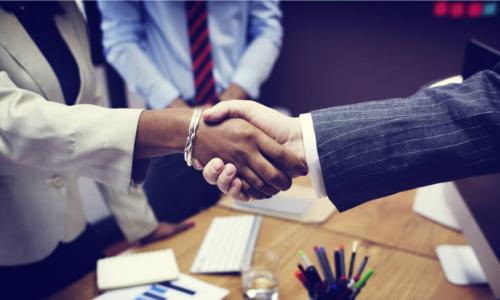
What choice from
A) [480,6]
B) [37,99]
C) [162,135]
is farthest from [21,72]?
[480,6]

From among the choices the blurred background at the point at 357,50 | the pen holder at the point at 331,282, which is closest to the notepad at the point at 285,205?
the pen holder at the point at 331,282

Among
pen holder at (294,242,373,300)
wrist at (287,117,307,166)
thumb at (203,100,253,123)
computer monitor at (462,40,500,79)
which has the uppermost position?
computer monitor at (462,40,500,79)

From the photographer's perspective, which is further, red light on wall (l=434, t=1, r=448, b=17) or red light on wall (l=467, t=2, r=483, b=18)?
red light on wall (l=434, t=1, r=448, b=17)

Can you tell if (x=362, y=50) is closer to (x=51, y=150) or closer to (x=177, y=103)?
(x=177, y=103)

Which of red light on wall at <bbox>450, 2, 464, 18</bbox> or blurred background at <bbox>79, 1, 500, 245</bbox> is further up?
red light on wall at <bbox>450, 2, 464, 18</bbox>

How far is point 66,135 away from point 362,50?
2.26m

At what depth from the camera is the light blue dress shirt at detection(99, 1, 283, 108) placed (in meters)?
1.90

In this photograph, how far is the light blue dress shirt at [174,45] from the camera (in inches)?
74.7

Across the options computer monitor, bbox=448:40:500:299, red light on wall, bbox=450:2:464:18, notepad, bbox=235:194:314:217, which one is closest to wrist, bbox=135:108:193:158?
notepad, bbox=235:194:314:217

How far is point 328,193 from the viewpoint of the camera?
3.08ft

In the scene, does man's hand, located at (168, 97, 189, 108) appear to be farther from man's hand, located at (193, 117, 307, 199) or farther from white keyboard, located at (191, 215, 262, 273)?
man's hand, located at (193, 117, 307, 199)

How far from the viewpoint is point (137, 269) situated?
106cm

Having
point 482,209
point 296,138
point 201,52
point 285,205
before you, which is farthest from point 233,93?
point 482,209

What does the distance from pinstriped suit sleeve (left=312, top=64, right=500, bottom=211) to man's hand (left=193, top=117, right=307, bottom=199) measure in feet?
0.42
